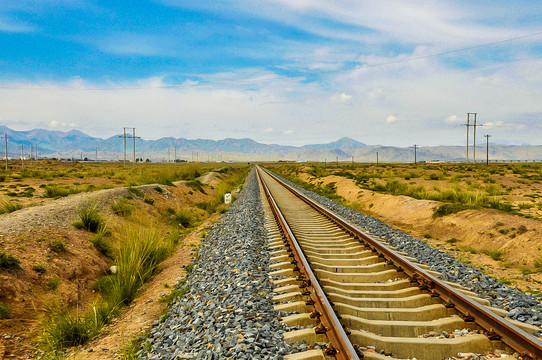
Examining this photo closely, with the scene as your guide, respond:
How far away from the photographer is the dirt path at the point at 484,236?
7432 millimetres

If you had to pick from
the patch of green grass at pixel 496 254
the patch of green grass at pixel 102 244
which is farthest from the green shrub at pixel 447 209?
the patch of green grass at pixel 102 244

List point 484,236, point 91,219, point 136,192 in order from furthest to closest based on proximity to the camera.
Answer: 1. point 136,192
2. point 91,219
3. point 484,236

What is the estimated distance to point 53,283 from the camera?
272 inches

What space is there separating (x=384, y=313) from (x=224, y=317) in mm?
2186

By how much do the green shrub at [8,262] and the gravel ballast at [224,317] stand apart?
11.6 ft

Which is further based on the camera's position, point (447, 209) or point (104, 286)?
point (447, 209)

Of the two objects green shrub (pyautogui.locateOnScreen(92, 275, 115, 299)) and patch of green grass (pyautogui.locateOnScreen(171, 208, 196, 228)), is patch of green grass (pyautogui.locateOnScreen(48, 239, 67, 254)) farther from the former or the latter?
patch of green grass (pyautogui.locateOnScreen(171, 208, 196, 228))

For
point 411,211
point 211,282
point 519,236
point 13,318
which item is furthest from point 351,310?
point 411,211

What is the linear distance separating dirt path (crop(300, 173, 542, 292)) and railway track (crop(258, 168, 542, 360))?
2151 mm

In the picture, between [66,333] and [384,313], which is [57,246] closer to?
[66,333]

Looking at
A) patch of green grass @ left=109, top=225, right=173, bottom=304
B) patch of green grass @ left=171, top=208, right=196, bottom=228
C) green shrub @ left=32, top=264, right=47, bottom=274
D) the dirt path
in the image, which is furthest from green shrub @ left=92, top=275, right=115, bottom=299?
the dirt path

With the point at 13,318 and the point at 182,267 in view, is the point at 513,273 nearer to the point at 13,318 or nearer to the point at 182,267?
the point at 182,267

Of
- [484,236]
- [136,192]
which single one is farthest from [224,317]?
[136,192]

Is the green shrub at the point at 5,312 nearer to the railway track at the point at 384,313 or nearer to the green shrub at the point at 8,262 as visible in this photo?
the green shrub at the point at 8,262
